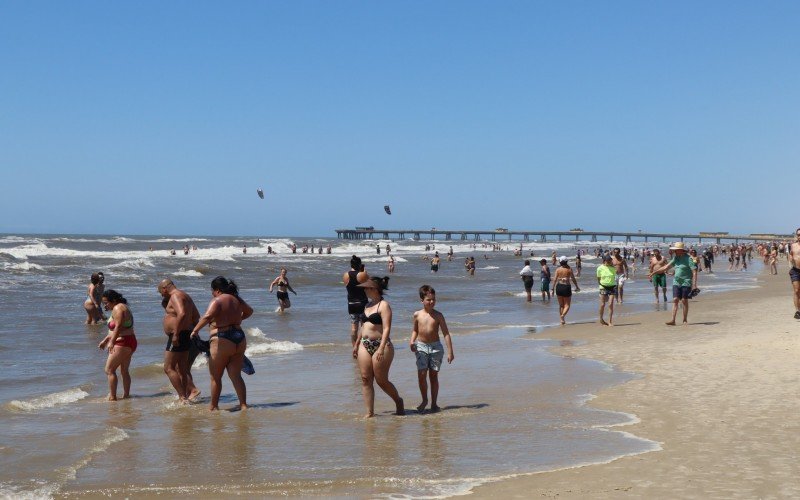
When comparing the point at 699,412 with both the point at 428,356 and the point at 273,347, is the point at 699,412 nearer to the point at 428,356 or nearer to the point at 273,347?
the point at 428,356

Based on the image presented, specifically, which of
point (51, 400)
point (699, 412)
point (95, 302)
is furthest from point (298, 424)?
point (95, 302)

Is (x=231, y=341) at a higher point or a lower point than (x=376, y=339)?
lower

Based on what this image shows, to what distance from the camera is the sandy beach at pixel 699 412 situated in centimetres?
531

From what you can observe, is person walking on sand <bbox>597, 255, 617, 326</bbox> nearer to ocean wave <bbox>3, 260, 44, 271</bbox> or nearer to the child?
the child

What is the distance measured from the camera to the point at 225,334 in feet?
27.3

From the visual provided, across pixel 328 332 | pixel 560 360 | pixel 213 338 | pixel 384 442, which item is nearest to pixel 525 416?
pixel 384 442

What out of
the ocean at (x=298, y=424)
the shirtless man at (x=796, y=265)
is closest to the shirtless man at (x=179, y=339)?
the ocean at (x=298, y=424)

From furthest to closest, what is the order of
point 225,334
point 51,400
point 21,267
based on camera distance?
1. point 21,267
2. point 51,400
3. point 225,334

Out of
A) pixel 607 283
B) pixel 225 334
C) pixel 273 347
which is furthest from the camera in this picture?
pixel 607 283

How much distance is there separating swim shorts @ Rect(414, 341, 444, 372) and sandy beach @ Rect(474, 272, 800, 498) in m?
1.69

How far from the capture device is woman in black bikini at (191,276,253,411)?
827 centimetres

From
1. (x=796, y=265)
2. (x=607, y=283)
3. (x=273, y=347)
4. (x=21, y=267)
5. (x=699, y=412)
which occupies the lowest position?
(x=273, y=347)

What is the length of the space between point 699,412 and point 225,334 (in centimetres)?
464

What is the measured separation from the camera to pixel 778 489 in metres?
5.11
